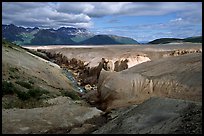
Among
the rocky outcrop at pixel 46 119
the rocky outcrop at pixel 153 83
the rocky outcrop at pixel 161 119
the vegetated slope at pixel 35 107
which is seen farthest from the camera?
the rocky outcrop at pixel 153 83

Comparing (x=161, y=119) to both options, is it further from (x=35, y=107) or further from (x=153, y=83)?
(x=35, y=107)

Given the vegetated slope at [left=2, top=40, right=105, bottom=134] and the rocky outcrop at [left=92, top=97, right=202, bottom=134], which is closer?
the rocky outcrop at [left=92, top=97, right=202, bottom=134]

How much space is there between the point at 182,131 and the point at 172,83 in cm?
748

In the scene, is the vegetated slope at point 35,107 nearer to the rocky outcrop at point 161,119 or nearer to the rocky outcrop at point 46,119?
the rocky outcrop at point 46,119

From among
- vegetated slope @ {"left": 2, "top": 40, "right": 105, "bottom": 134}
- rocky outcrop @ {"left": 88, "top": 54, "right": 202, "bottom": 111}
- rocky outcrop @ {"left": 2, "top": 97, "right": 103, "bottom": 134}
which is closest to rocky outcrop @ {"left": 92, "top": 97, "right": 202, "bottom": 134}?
vegetated slope @ {"left": 2, "top": 40, "right": 105, "bottom": 134}

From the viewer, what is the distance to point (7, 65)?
842 inches

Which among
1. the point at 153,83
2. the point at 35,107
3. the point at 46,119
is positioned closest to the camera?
the point at 46,119

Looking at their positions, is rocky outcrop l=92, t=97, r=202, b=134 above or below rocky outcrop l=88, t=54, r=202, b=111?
below

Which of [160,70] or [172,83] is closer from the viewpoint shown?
[172,83]

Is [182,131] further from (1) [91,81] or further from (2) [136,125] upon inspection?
(1) [91,81]

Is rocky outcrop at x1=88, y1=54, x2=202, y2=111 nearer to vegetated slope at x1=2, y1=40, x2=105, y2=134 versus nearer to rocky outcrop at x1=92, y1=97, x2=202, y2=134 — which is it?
vegetated slope at x1=2, y1=40, x2=105, y2=134

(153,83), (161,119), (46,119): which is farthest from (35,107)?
(161,119)

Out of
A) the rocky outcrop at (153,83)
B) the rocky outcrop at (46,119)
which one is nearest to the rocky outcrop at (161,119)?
the rocky outcrop at (46,119)

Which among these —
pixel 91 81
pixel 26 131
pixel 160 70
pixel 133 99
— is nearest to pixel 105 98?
pixel 133 99
